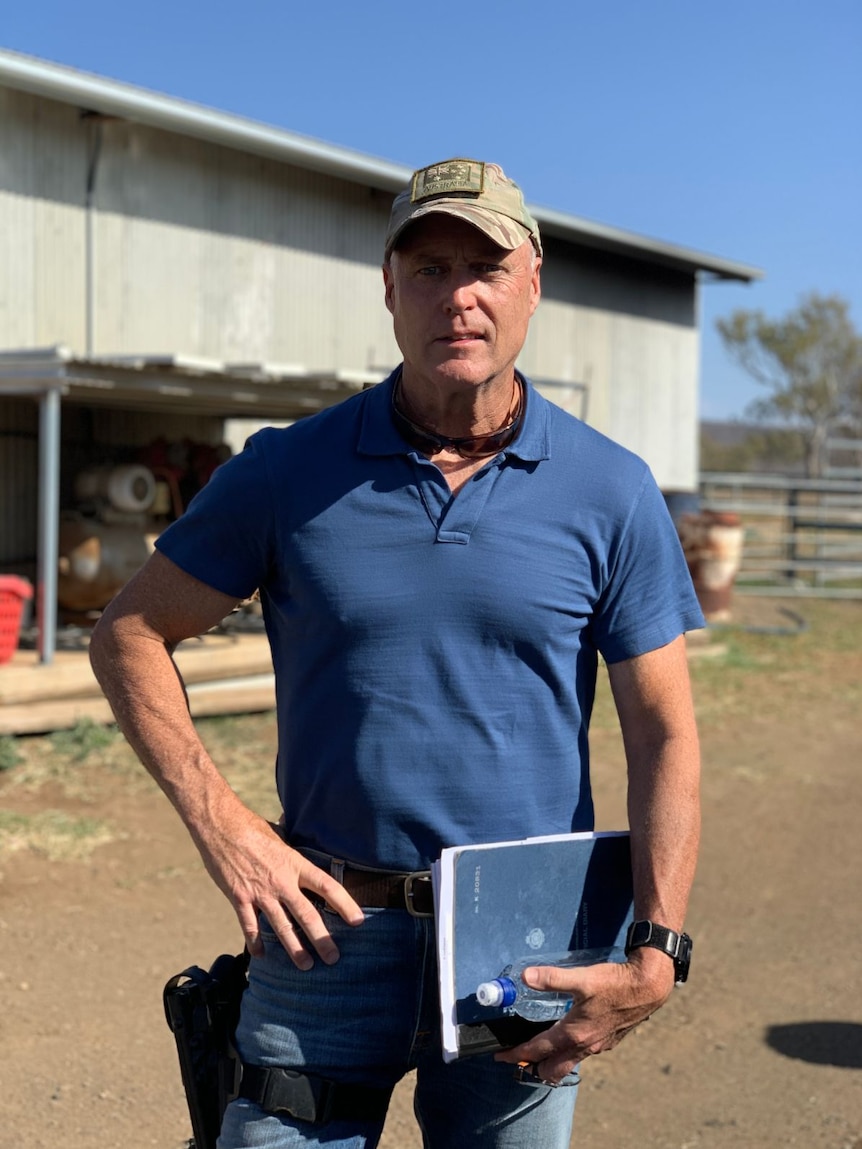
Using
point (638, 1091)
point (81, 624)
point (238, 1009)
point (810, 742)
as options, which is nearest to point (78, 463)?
point (81, 624)

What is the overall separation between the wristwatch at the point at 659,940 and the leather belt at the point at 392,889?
32 cm

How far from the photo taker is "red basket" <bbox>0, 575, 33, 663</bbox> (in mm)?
8805

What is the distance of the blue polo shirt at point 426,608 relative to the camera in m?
2.15

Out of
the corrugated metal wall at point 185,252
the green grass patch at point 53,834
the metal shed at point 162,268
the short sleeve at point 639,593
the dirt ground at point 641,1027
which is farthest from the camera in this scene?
the corrugated metal wall at point 185,252

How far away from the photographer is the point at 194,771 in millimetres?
2191

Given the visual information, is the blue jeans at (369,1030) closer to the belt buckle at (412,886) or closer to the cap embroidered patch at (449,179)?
the belt buckle at (412,886)

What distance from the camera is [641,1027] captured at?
497 cm

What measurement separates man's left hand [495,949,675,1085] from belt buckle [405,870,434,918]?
0.20 m

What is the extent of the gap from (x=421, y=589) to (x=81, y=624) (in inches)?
379

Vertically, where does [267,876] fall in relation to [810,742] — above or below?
above

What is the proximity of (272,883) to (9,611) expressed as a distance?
23.4 feet

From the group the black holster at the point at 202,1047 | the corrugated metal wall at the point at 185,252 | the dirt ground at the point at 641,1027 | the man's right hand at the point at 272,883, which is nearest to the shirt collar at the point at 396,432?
the man's right hand at the point at 272,883

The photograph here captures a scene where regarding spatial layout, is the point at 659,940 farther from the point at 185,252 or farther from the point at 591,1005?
the point at 185,252

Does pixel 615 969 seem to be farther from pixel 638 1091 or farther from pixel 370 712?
pixel 638 1091
